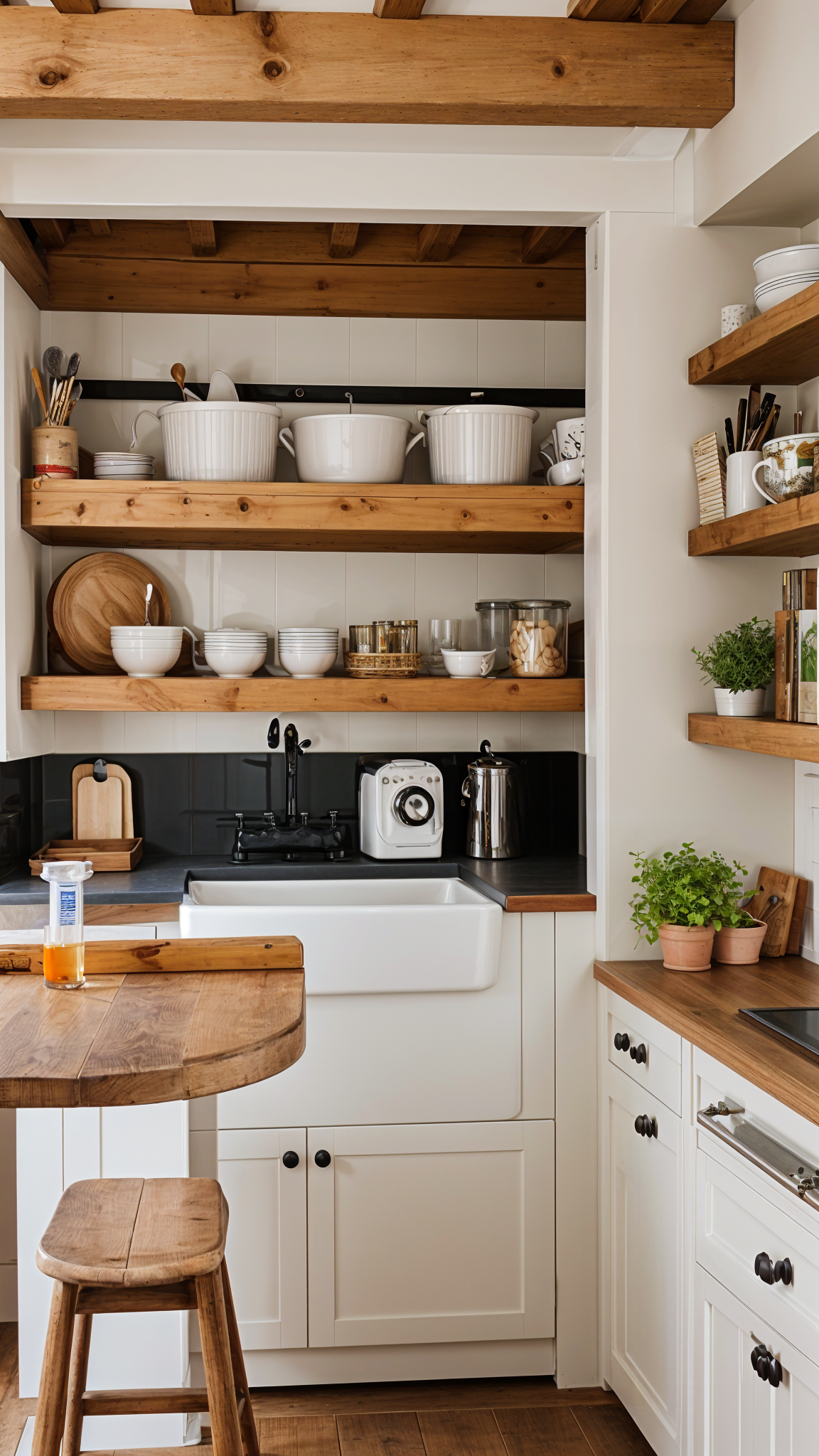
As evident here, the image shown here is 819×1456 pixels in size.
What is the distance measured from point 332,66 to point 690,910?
1.76 m

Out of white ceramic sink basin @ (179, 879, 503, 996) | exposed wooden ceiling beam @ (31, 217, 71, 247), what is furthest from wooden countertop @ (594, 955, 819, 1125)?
exposed wooden ceiling beam @ (31, 217, 71, 247)

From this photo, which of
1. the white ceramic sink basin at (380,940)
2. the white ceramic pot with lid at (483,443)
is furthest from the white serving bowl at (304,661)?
the white ceramic sink basin at (380,940)

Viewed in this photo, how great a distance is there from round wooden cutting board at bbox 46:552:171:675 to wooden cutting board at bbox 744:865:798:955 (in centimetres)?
165

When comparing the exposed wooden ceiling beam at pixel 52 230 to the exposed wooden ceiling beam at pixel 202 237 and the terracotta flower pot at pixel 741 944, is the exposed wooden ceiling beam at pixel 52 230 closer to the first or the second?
the exposed wooden ceiling beam at pixel 202 237

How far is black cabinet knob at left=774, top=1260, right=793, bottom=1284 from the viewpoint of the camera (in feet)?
5.22

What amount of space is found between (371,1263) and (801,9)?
2522 millimetres

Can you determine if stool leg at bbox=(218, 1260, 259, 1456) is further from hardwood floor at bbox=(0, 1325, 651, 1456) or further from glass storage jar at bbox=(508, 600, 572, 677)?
A: glass storage jar at bbox=(508, 600, 572, 677)

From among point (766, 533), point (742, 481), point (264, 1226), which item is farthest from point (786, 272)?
point (264, 1226)

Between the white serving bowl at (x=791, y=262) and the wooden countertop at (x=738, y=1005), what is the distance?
1327 millimetres

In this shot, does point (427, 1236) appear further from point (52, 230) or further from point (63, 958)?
point (52, 230)

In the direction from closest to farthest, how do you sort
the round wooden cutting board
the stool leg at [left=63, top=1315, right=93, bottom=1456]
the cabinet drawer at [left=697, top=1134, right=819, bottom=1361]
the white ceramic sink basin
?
the cabinet drawer at [left=697, top=1134, right=819, bottom=1361] → the stool leg at [left=63, top=1315, right=93, bottom=1456] → the white ceramic sink basin → the round wooden cutting board

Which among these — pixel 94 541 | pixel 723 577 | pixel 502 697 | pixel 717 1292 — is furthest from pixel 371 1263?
pixel 94 541

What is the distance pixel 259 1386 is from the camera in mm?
2490

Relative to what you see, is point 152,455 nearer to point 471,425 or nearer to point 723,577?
point 471,425
